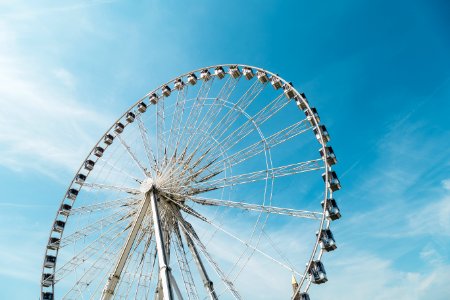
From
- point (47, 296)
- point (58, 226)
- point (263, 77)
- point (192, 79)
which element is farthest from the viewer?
point (192, 79)

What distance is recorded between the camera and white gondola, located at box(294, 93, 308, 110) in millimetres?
20391

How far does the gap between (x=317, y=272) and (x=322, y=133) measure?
6.98 metres

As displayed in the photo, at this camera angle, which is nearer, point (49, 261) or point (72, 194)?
point (49, 261)

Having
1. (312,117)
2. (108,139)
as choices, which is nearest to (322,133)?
(312,117)

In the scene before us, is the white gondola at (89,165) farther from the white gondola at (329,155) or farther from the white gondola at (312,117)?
the white gondola at (329,155)

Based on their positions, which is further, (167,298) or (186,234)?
(186,234)

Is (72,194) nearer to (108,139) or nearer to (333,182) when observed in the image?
(108,139)

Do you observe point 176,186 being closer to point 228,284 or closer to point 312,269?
point 228,284

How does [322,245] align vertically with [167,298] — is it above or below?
above

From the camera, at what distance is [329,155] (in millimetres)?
18375

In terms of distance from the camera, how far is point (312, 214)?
17.0m

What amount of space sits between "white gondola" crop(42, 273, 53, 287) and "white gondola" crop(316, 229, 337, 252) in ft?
53.1

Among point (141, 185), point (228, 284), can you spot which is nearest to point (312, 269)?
point (228, 284)

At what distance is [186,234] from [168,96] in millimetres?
10723
